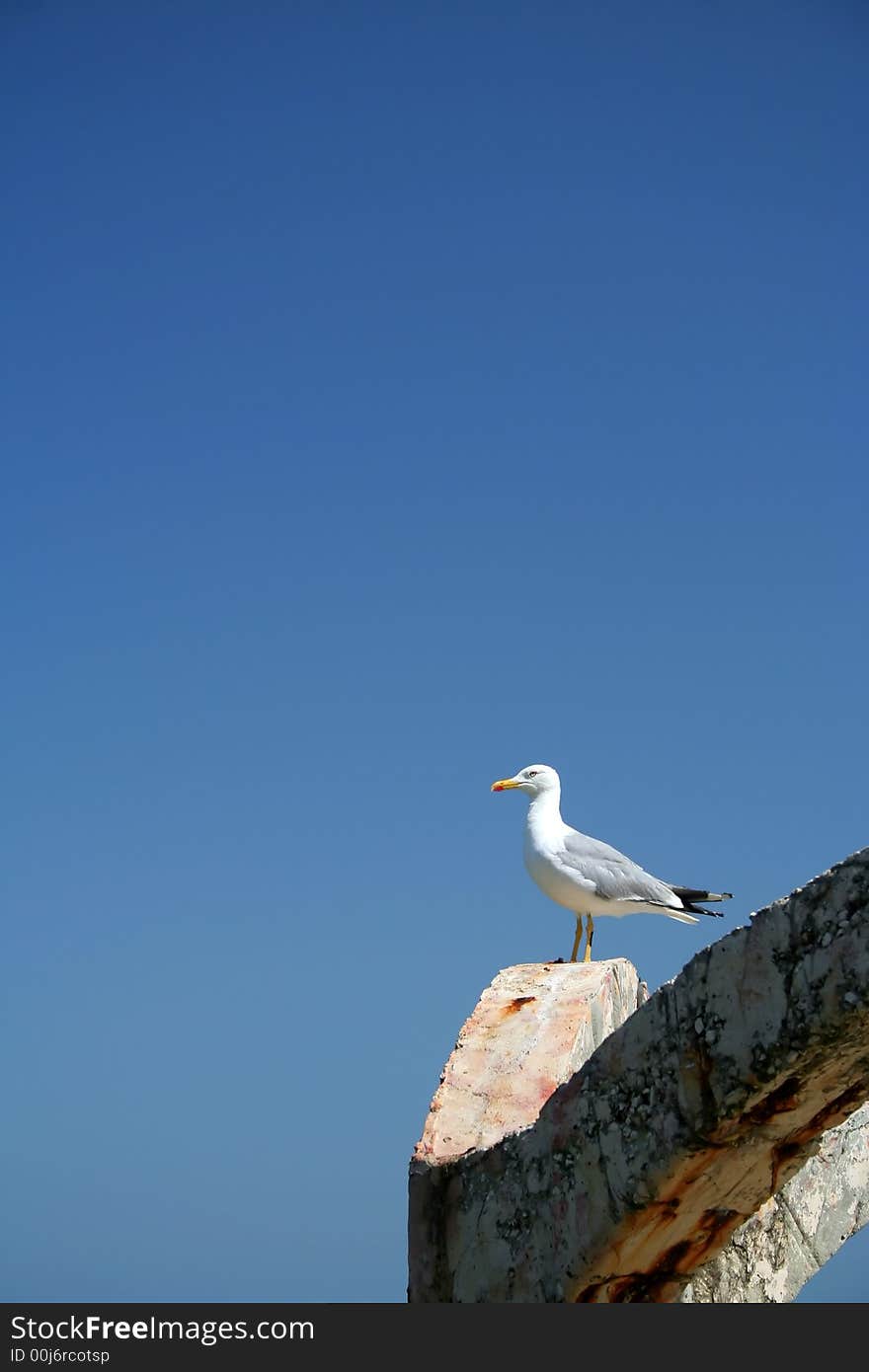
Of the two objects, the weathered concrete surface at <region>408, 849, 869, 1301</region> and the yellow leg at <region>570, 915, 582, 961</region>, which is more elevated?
the yellow leg at <region>570, 915, 582, 961</region>

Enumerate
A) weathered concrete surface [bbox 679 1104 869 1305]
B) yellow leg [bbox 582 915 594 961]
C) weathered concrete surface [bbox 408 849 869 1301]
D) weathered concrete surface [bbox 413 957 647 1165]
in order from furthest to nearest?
yellow leg [bbox 582 915 594 961] < weathered concrete surface [bbox 679 1104 869 1305] < weathered concrete surface [bbox 413 957 647 1165] < weathered concrete surface [bbox 408 849 869 1301]

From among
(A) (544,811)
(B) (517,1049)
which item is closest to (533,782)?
(A) (544,811)

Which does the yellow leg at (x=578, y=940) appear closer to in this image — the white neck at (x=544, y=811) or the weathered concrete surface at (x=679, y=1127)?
the white neck at (x=544, y=811)

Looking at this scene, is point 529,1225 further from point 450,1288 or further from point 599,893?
point 599,893

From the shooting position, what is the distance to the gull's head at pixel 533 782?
14117 mm

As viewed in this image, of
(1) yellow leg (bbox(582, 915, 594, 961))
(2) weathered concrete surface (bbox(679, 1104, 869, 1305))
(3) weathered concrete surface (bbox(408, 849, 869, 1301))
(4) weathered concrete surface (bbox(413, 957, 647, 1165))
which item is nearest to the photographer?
(3) weathered concrete surface (bbox(408, 849, 869, 1301))

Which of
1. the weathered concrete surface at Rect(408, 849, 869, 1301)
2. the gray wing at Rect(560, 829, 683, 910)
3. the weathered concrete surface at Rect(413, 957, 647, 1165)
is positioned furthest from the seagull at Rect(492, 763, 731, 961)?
the weathered concrete surface at Rect(408, 849, 869, 1301)

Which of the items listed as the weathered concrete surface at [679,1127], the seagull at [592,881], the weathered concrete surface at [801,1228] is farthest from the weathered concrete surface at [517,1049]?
the seagull at [592,881]

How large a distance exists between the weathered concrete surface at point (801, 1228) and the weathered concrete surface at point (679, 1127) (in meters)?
1.02

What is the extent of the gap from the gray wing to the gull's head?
121 cm

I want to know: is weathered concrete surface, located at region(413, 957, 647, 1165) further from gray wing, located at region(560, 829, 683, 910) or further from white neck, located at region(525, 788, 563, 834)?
white neck, located at region(525, 788, 563, 834)

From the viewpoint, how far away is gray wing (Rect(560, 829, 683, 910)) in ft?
41.0

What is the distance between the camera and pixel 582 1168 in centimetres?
475

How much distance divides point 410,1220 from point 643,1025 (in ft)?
5.45
